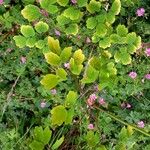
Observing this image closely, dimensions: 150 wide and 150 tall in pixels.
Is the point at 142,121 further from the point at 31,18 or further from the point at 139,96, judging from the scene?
the point at 31,18

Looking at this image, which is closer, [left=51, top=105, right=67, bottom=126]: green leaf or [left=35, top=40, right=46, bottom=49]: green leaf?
[left=51, top=105, right=67, bottom=126]: green leaf

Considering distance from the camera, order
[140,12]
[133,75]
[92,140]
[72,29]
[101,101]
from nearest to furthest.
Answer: [92,140]
[72,29]
[101,101]
[133,75]
[140,12]

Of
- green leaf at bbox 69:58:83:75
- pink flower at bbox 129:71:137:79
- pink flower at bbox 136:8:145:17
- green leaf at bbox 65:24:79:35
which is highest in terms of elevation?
green leaf at bbox 69:58:83:75

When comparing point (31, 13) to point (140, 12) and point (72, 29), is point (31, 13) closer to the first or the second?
point (72, 29)

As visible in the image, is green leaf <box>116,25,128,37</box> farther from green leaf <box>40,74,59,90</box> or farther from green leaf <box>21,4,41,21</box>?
green leaf <box>40,74,59,90</box>

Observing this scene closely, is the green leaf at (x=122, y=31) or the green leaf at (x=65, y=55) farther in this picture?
the green leaf at (x=122, y=31)

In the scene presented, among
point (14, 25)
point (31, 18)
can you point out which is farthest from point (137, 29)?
point (31, 18)

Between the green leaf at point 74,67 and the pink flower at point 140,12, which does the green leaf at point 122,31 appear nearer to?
the green leaf at point 74,67

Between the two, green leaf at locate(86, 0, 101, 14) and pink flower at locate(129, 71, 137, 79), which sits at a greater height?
green leaf at locate(86, 0, 101, 14)

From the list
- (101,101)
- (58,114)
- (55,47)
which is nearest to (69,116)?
(58,114)

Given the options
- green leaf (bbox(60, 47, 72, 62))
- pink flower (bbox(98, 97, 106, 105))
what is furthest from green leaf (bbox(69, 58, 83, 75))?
pink flower (bbox(98, 97, 106, 105))

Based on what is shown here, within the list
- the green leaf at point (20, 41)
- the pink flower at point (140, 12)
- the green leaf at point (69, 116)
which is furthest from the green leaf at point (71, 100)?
the pink flower at point (140, 12)

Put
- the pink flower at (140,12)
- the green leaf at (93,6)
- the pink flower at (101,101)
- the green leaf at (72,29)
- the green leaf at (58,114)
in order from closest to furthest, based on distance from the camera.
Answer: the green leaf at (58,114) < the green leaf at (93,6) < the green leaf at (72,29) < the pink flower at (101,101) < the pink flower at (140,12)
